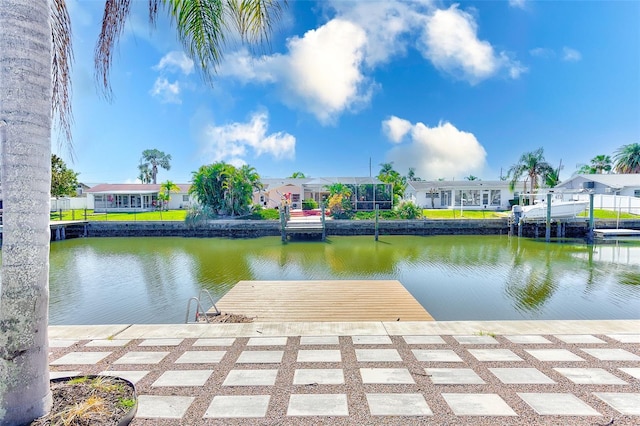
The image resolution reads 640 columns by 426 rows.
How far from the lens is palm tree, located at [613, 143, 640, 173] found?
39.4 m

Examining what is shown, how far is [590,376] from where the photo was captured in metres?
3.04

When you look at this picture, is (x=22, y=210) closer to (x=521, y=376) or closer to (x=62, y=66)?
(x=62, y=66)

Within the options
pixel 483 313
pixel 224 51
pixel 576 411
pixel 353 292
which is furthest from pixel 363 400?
pixel 483 313

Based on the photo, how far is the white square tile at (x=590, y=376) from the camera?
2938 millimetres

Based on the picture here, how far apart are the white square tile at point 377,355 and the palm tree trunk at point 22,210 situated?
102 inches

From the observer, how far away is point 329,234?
2283 cm

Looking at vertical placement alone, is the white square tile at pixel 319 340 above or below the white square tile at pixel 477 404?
below

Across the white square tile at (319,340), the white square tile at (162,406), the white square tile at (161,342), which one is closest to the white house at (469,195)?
the white square tile at (319,340)

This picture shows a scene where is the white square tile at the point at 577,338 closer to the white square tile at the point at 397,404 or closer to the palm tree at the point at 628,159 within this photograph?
the white square tile at the point at 397,404

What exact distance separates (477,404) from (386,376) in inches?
30.1

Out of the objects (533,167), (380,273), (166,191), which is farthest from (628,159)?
(166,191)

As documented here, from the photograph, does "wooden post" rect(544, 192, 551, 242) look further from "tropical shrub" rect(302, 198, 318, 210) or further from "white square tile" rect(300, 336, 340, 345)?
"white square tile" rect(300, 336, 340, 345)

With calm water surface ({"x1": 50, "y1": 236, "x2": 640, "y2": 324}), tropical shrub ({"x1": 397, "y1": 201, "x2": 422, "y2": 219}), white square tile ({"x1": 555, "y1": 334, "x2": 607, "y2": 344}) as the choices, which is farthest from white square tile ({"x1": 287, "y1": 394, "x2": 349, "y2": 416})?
tropical shrub ({"x1": 397, "y1": 201, "x2": 422, "y2": 219})

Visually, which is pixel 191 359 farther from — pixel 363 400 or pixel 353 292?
pixel 353 292
